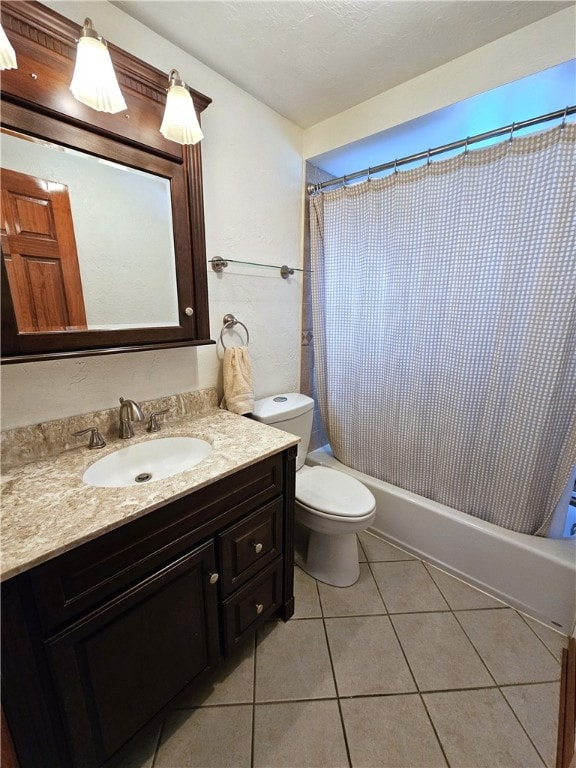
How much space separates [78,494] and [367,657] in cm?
122

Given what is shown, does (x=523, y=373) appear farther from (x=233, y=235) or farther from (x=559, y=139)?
(x=233, y=235)

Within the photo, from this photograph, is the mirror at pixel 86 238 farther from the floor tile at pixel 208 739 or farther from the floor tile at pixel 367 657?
the floor tile at pixel 367 657

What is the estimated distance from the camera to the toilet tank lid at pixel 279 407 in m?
1.55

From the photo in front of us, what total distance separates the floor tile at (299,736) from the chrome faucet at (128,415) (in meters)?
1.04

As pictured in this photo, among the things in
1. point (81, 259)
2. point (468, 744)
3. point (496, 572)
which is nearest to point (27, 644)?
point (81, 259)

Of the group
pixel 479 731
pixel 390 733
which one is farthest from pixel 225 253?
pixel 479 731

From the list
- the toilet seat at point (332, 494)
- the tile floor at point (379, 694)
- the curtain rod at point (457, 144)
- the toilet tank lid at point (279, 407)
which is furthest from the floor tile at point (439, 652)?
the curtain rod at point (457, 144)

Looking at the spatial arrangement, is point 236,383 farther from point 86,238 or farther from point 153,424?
point 86,238

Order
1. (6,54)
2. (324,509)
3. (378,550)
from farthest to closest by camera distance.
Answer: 1. (378,550)
2. (324,509)
3. (6,54)

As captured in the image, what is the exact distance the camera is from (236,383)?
146 cm

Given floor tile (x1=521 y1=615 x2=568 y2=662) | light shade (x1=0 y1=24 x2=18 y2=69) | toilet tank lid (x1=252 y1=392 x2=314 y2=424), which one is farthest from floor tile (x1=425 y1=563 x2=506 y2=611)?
light shade (x1=0 y1=24 x2=18 y2=69)

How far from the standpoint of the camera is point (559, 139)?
114 centimetres

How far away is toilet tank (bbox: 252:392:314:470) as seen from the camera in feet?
5.14

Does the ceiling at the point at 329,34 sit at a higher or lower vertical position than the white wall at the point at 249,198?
higher
